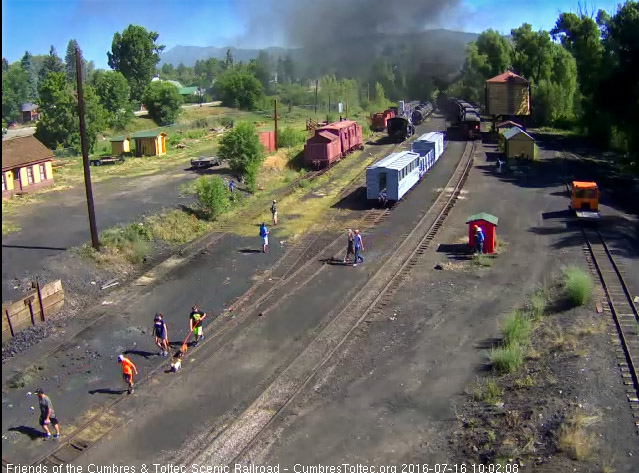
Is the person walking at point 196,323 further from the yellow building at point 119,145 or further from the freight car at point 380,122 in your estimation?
the freight car at point 380,122

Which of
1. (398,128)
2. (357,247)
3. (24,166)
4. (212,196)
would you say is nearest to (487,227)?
(357,247)

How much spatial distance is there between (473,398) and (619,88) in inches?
1193

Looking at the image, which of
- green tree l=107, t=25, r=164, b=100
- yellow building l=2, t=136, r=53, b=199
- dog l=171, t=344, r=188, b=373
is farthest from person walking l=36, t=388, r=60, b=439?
green tree l=107, t=25, r=164, b=100

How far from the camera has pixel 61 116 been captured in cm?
4766

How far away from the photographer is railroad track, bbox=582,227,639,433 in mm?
12959

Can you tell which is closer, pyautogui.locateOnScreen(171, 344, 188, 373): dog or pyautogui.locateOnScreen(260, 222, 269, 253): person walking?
pyautogui.locateOnScreen(171, 344, 188, 373): dog

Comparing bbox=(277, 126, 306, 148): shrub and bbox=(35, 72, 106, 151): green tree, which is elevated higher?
bbox=(35, 72, 106, 151): green tree

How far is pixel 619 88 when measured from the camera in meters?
36.7

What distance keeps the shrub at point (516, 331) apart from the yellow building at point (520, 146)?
27.2 metres

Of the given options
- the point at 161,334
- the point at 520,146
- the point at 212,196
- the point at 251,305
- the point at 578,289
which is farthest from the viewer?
the point at 520,146

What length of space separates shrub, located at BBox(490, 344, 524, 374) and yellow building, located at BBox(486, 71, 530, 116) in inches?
1844

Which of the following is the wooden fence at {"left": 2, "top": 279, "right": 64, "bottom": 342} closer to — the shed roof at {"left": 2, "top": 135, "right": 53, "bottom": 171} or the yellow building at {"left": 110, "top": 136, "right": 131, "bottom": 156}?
the shed roof at {"left": 2, "top": 135, "right": 53, "bottom": 171}

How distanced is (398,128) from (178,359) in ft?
134
